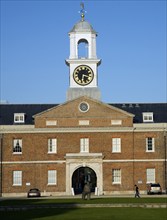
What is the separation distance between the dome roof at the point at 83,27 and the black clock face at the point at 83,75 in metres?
3.96

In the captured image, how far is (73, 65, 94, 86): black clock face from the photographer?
236 feet

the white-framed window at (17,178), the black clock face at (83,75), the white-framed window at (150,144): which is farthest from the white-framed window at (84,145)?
the black clock face at (83,75)

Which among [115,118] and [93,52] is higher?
[93,52]

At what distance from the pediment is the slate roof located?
2741 millimetres

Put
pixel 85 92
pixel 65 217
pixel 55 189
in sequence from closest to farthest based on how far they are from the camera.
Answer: pixel 65 217, pixel 55 189, pixel 85 92

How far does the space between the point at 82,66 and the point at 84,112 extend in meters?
6.75

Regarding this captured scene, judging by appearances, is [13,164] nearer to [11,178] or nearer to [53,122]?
[11,178]

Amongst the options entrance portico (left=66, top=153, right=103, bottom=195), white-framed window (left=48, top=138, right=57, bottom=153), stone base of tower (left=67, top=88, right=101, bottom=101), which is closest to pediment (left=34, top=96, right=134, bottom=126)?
white-framed window (left=48, top=138, right=57, bottom=153)

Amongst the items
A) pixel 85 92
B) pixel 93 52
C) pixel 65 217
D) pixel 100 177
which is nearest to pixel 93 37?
pixel 93 52

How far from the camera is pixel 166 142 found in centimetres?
6800

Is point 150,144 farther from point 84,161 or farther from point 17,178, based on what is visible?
point 17,178

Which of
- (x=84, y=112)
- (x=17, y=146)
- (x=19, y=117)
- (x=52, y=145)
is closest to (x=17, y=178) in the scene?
(x=17, y=146)

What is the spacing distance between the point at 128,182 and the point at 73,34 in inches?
684

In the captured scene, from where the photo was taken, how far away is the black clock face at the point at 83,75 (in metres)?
72.1
